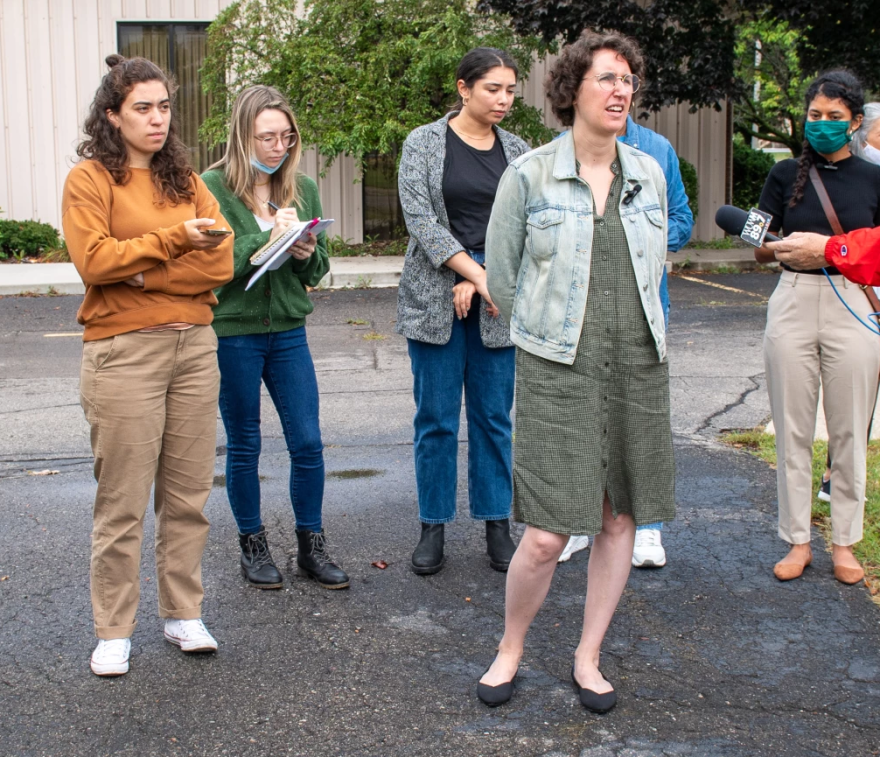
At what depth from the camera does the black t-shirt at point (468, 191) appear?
175 inches

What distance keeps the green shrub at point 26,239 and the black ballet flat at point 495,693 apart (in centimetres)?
1408

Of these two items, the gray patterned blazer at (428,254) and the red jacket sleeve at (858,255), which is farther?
the gray patterned blazer at (428,254)

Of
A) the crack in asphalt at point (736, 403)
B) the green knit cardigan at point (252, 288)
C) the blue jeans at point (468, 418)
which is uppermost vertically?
the green knit cardigan at point (252, 288)

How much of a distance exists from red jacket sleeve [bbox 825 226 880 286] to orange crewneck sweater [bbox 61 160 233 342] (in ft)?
7.27

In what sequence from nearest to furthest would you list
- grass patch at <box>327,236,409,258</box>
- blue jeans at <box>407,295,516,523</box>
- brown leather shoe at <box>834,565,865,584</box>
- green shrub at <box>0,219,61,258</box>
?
1. brown leather shoe at <box>834,565,865,584</box>
2. blue jeans at <box>407,295,516,523</box>
3. green shrub at <box>0,219,61,258</box>
4. grass patch at <box>327,236,409,258</box>

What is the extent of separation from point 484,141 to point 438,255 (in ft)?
1.93

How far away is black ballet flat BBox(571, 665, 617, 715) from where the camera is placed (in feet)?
10.9

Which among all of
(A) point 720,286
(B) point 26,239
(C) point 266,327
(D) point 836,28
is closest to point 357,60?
(B) point 26,239

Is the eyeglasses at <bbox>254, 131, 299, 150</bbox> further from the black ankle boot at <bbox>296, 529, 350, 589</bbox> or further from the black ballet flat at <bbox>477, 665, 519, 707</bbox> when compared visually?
the black ballet flat at <bbox>477, 665, 519, 707</bbox>

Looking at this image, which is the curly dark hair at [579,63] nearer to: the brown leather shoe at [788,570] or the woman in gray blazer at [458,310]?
the woman in gray blazer at [458,310]

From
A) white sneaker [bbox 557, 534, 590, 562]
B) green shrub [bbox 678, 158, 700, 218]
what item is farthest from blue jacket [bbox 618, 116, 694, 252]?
green shrub [bbox 678, 158, 700, 218]

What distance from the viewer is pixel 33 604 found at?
165 inches

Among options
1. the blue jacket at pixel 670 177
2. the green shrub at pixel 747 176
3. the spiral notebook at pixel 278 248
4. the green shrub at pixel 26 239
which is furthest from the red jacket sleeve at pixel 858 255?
the green shrub at pixel 747 176

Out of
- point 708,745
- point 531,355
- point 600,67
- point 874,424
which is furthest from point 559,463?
point 874,424
